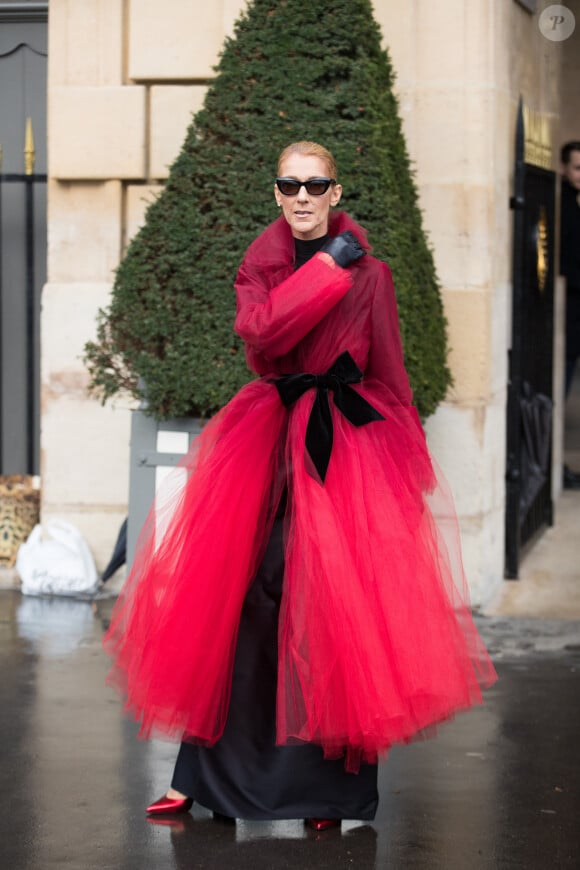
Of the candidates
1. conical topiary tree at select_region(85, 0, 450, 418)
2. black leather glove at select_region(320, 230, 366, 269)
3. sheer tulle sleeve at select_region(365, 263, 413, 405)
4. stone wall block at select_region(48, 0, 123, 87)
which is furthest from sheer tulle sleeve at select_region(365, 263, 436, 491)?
stone wall block at select_region(48, 0, 123, 87)

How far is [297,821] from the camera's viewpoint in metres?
4.71

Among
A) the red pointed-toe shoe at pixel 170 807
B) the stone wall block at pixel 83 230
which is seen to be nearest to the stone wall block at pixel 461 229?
the stone wall block at pixel 83 230

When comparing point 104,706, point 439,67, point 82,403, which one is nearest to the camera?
point 104,706

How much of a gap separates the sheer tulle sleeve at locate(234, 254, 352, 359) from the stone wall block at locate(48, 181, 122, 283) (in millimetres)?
3480

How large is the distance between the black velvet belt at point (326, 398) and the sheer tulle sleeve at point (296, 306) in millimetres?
144

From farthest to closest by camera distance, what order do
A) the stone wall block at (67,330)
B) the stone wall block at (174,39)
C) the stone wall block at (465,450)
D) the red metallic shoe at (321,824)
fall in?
1. the stone wall block at (67,330)
2. the stone wall block at (174,39)
3. the stone wall block at (465,450)
4. the red metallic shoe at (321,824)

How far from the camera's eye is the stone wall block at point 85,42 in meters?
7.80

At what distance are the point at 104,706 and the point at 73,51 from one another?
11.2ft

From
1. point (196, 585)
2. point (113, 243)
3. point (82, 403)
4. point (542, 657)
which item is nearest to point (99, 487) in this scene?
point (82, 403)

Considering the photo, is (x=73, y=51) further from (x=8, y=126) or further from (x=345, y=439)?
(x=345, y=439)

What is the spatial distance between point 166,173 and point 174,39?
0.62 metres

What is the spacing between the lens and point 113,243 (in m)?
7.88

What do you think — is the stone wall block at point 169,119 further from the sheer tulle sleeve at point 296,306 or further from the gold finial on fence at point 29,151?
the sheer tulle sleeve at point 296,306

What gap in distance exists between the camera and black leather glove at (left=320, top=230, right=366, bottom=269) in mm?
4492
